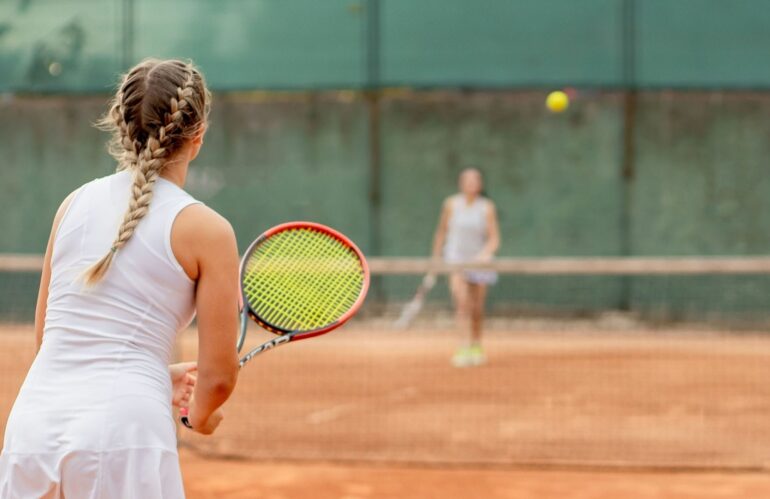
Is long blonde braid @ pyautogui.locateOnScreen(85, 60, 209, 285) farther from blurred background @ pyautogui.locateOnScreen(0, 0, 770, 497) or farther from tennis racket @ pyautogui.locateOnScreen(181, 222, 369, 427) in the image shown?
blurred background @ pyautogui.locateOnScreen(0, 0, 770, 497)

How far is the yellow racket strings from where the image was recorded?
2.59 m

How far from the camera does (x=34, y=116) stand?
11359mm

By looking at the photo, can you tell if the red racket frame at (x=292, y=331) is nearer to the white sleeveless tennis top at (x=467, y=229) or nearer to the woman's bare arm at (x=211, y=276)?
the woman's bare arm at (x=211, y=276)

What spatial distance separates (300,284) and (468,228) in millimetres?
6143

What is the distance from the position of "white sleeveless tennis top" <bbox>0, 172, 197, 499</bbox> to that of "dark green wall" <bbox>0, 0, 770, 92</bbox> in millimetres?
9282

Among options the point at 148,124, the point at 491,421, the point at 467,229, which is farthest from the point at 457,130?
the point at 148,124

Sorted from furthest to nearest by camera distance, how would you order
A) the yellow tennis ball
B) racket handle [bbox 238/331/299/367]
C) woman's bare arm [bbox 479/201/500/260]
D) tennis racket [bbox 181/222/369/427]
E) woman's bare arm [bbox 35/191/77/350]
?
the yellow tennis ball → woman's bare arm [bbox 479/201/500/260] → tennis racket [bbox 181/222/369/427] → racket handle [bbox 238/331/299/367] → woman's bare arm [bbox 35/191/77/350]

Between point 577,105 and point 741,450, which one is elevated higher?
point 577,105

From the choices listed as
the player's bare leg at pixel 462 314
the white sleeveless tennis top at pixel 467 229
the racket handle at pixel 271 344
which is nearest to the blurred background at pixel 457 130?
the white sleeveless tennis top at pixel 467 229

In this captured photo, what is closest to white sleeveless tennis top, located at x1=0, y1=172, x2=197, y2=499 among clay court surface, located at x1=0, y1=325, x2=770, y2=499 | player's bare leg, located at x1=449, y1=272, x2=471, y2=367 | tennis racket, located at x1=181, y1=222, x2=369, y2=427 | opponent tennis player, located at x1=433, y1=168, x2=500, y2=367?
tennis racket, located at x1=181, y1=222, x2=369, y2=427

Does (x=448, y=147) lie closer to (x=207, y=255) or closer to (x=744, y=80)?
(x=744, y=80)

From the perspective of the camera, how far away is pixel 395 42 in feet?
36.0

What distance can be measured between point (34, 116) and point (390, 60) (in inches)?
142

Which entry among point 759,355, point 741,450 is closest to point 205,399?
point 741,450
